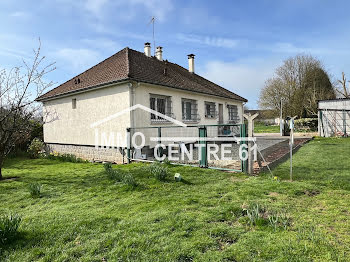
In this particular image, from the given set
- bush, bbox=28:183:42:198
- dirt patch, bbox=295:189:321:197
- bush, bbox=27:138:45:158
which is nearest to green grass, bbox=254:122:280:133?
bush, bbox=27:138:45:158

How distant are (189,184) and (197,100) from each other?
9453 millimetres

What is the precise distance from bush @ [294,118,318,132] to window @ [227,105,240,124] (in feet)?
41.0

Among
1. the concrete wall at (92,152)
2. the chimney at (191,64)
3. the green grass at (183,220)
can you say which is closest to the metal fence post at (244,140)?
the green grass at (183,220)

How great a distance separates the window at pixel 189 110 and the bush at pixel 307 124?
63.3ft

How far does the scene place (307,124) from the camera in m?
28.5

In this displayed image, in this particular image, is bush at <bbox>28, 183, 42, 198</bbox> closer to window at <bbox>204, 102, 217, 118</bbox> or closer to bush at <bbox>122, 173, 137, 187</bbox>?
bush at <bbox>122, 173, 137, 187</bbox>

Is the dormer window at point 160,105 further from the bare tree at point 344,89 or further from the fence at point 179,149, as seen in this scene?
the bare tree at point 344,89

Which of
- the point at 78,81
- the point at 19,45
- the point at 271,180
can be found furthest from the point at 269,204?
the point at 78,81

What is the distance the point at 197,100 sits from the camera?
1480 centimetres

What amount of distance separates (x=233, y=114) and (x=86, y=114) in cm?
1242

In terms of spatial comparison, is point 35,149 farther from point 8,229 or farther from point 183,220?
point 183,220

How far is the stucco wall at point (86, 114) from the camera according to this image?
35.0 ft

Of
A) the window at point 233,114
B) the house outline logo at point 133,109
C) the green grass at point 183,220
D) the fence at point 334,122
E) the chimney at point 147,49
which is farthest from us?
the fence at point 334,122

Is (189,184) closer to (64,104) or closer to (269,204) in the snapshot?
(269,204)
